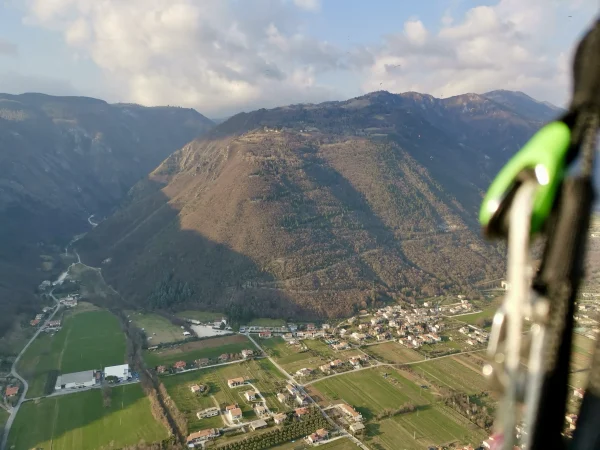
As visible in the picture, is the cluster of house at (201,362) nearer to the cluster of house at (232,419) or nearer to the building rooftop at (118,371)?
the building rooftop at (118,371)

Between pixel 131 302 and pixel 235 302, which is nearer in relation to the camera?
pixel 235 302

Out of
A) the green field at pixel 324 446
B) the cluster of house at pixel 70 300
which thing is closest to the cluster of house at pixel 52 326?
the cluster of house at pixel 70 300

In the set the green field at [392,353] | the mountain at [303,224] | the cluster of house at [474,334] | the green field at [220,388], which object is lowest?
the green field at [220,388]

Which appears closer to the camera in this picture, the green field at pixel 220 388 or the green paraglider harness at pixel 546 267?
the green paraglider harness at pixel 546 267

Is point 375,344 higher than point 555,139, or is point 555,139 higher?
point 555,139

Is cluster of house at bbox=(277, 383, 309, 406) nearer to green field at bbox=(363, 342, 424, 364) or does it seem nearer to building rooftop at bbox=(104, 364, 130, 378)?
green field at bbox=(363, 342, 424, 364)

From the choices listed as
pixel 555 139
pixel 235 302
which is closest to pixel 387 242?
pixel 235 302

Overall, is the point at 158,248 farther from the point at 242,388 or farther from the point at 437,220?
the point at 437,220
